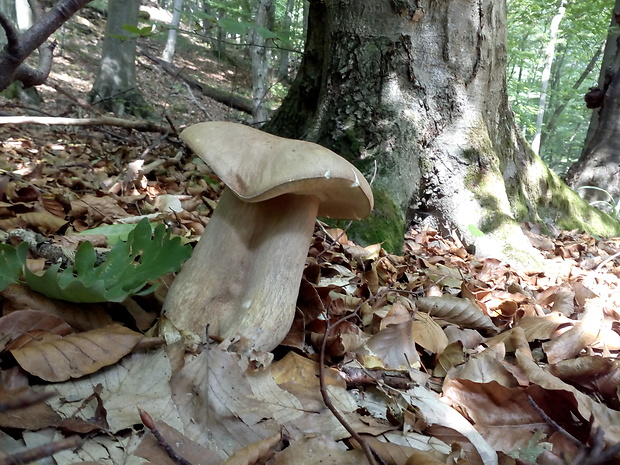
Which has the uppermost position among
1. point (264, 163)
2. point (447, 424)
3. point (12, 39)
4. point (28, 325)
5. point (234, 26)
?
point (234, 26)

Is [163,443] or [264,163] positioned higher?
[264,163]

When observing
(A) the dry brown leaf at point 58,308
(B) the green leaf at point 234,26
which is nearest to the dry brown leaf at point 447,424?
(A) the dry brown leaf at point 58,308

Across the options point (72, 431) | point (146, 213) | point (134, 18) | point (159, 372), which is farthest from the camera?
point (134, 18)

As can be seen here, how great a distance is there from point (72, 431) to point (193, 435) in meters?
0.26

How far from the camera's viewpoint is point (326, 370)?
4.62ft

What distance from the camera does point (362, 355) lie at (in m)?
1.55

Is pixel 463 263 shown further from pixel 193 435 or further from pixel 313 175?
pixel 193 435

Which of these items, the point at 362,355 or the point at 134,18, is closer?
the point at 362,355

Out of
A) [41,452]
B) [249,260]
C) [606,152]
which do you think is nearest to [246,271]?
[249,260]

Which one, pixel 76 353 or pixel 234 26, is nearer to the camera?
pixel 76 353

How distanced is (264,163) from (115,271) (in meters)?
0.55

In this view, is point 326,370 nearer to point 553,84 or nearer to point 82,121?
point 82,121

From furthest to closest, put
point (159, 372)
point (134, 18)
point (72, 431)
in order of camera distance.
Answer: point (134, 18) → point (159, 372) → point (72, 431)

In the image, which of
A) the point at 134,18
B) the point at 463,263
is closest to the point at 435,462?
the point at 463,263
